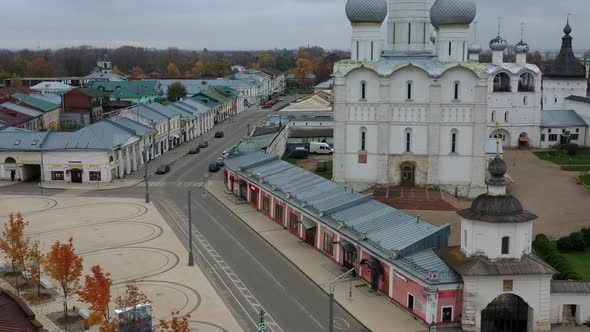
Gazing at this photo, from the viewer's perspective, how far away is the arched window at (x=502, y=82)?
78231mm

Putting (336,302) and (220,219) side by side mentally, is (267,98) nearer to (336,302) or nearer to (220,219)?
(220,219)

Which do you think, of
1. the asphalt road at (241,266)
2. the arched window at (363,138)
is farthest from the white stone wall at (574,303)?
the arched window at (363,138)

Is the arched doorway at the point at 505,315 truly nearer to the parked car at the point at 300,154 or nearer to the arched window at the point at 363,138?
the arched window at the point at 363,138

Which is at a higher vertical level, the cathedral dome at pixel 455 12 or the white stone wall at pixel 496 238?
the cathedral dome at pixel 455 12

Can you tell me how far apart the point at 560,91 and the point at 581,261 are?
54346 millimetres

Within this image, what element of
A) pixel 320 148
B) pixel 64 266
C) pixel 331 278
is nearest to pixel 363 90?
pixel 320 148

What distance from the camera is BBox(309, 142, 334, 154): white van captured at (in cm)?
7194

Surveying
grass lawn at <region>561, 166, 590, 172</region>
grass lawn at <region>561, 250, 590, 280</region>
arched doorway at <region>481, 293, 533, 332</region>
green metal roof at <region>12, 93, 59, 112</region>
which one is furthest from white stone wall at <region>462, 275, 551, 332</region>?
green metal roof at <region>12, 93, 59, 112</region>

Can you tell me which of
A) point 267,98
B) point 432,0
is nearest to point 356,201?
point 432,0

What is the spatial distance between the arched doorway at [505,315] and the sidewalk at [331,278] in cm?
272

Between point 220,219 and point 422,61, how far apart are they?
838 inches

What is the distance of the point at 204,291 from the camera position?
3184 cm

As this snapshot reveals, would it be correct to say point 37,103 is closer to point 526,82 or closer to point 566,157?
point 526,82

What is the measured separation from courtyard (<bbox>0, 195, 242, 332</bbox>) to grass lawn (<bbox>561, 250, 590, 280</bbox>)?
60.5 feet
